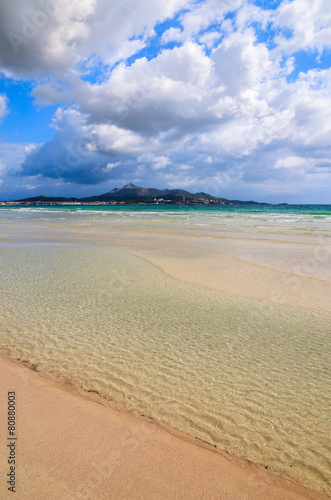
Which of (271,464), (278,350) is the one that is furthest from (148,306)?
(271,464)

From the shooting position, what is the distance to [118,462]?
249 cm

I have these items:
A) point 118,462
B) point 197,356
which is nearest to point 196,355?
point 197,356

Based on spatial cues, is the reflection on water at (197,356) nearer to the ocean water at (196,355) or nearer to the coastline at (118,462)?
the ocean water at (196,355)

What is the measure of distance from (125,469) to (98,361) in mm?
1754

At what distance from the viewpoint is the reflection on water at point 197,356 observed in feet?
9.51

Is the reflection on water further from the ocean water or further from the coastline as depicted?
the coastline

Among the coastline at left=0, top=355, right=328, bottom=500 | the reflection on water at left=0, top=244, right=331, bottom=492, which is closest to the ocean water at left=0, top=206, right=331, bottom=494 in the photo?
the reflection on water at left=0, top=244, right=331, bottom=492

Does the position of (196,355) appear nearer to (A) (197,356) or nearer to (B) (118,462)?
(A) (197,356)

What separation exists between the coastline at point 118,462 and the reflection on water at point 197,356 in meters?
0.17

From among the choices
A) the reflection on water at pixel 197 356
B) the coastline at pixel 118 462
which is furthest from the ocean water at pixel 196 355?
the coastline at pixel 118 462

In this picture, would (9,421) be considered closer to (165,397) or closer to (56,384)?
(56,384)

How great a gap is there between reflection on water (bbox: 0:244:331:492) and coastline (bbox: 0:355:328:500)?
172mm

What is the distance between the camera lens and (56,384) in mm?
3537

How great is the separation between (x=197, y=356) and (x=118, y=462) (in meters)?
2.01
